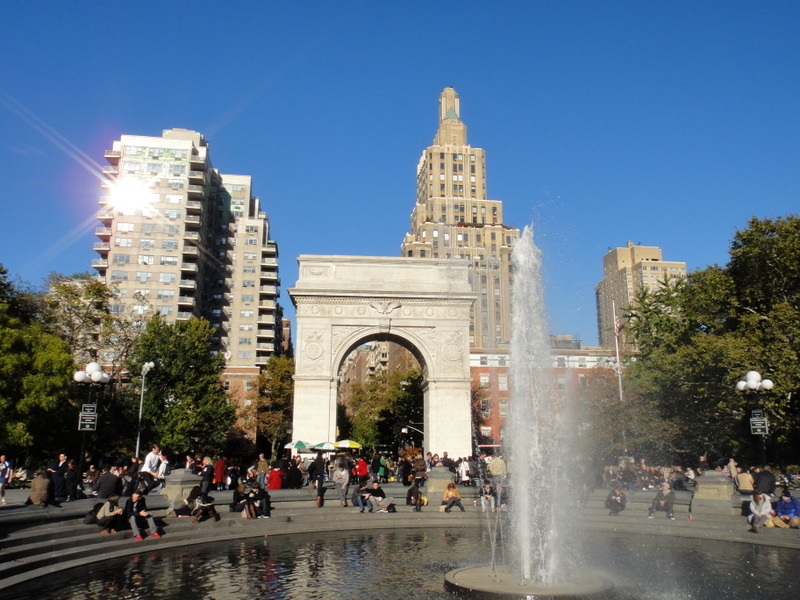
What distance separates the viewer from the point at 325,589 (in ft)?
32.9

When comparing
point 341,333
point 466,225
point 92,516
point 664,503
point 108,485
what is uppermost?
point 466,225

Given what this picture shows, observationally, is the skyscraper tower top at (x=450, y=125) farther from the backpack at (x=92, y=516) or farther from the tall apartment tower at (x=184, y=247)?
the backpack at (x=92, y=516)

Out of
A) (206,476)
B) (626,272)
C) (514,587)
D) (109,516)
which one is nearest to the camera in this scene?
(514,587)

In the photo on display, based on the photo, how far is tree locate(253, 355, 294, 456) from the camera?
5425cm

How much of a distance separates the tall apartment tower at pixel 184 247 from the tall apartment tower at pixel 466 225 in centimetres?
2720

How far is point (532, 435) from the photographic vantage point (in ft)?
38.0

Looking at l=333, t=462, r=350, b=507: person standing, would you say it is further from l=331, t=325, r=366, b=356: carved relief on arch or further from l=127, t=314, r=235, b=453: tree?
l=127, t=314, r=235, b=453: tree

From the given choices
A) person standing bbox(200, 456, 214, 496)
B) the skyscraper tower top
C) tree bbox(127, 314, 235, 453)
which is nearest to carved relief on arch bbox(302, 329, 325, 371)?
tree bbox(127, 314, 235, 453)

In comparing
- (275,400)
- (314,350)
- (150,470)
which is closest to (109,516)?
(150,470)

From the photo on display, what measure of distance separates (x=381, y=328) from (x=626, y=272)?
9971cm

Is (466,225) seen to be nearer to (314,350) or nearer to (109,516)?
(314,350)

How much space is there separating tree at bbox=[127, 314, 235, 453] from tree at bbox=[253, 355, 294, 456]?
10701 mm

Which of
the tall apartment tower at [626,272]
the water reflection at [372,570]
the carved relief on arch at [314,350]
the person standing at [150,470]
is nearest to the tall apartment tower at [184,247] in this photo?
the carved relief on arch at [314,350]

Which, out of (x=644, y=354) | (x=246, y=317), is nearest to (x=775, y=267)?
(x=644, y=354)
